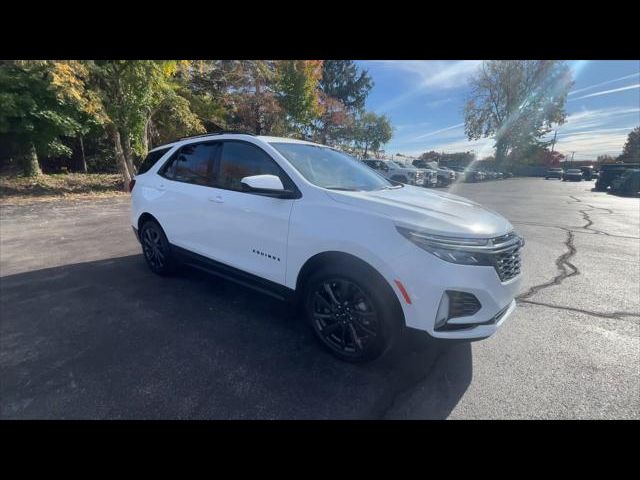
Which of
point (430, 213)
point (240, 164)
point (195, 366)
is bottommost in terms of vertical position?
point (195, 366)

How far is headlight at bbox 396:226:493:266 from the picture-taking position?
2.04m

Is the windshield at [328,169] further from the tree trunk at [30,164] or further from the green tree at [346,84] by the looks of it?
the green tree at [346,84]

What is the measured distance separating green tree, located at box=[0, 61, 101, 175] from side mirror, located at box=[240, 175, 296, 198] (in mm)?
11701

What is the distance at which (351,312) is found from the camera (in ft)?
7.80

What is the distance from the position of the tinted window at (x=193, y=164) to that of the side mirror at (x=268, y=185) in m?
1.07

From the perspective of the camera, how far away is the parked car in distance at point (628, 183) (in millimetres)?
18438

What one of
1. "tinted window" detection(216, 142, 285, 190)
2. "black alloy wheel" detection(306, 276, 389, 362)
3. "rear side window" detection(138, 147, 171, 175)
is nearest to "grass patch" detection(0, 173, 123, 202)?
"rear side window" detection(138, 147, 171, 175)

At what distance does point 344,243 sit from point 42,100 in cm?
1438

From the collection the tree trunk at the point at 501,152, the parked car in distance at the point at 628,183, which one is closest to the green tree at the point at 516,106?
the tree trunk at the point at 501,152

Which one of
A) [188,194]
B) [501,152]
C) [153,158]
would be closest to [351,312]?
[188,194]

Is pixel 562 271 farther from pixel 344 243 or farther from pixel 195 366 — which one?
pixel 195 366

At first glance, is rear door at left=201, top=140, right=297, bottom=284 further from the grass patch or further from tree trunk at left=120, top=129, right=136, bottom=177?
tree trunk at left=120, top=129, right=136, bottom=177
